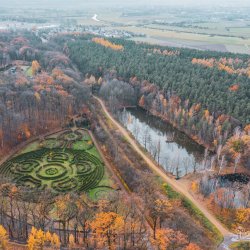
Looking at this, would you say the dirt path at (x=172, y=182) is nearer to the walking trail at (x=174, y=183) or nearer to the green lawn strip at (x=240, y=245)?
the walking trail at (x=174, y=183)

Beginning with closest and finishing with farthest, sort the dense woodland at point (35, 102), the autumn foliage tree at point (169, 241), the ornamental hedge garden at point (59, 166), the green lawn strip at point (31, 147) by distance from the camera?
the autumn foliage tree at point (169, 241), the ornamental hedge garden at point (59, 166), the green lawn strip at point (31, 147), the dense woodland at point (35, 102)

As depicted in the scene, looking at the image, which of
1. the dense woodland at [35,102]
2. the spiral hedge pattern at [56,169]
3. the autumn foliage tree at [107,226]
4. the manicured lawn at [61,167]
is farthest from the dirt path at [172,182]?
the autumn foliage tree at [107,226]

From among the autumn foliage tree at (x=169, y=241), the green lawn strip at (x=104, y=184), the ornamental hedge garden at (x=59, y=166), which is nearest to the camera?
the autumn foliage tree at (x=169, y=241)

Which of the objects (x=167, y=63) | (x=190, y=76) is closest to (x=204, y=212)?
(x=190, y=76)

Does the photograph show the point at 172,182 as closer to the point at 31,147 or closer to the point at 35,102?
the point at 31,147

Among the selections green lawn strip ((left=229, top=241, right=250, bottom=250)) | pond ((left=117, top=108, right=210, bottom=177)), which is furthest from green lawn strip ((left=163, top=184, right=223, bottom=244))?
pond ((left=117, top=108, right=210, bottom=177))

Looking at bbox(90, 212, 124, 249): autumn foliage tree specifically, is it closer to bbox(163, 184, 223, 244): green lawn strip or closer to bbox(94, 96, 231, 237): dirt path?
bbox(163, 184, 223, 244): green lawn strip

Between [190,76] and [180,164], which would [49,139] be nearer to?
[180,164]

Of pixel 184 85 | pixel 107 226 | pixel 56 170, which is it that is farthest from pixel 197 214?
pixel 184 85
